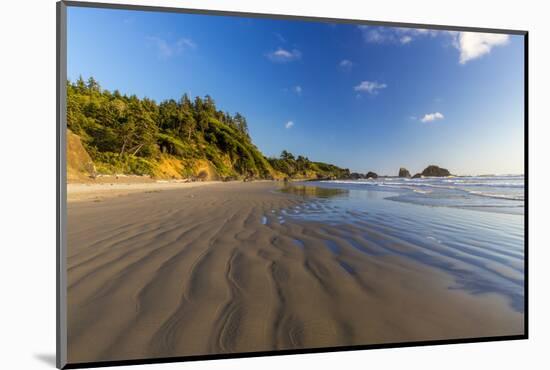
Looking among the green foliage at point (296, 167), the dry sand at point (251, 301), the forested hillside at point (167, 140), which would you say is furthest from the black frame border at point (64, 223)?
the green foliage at point (296, 167)

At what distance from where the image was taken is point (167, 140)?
41875 mm

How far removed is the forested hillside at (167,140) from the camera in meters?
30.3

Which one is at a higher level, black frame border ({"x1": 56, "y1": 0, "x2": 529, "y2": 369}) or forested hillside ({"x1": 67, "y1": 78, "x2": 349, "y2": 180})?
forested hillside ({"x1": 67, "y1": 78, "x2": 349, "y2": 180})

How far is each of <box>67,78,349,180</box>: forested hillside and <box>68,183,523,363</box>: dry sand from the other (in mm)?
10110

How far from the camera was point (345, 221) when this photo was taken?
564 cm

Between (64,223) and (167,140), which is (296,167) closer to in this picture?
(167,140)

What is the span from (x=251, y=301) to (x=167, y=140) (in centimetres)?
4382

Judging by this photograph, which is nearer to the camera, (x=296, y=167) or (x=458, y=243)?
(x=458, y=243)

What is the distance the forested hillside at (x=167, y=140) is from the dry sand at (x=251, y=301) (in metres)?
10.1

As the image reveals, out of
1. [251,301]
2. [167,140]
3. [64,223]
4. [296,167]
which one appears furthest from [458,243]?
[296,167]

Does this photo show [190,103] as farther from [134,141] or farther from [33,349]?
[33,349]

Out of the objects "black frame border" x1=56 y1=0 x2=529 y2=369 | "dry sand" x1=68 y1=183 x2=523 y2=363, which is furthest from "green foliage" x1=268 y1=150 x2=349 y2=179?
"black frame border" x1=56 y1=0 x2=529 y2=369

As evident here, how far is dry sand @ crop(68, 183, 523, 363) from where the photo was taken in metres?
1.89

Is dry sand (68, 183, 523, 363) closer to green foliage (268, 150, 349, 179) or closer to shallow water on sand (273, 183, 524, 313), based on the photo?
shallow water on sand (273, 183, 524, 313)
